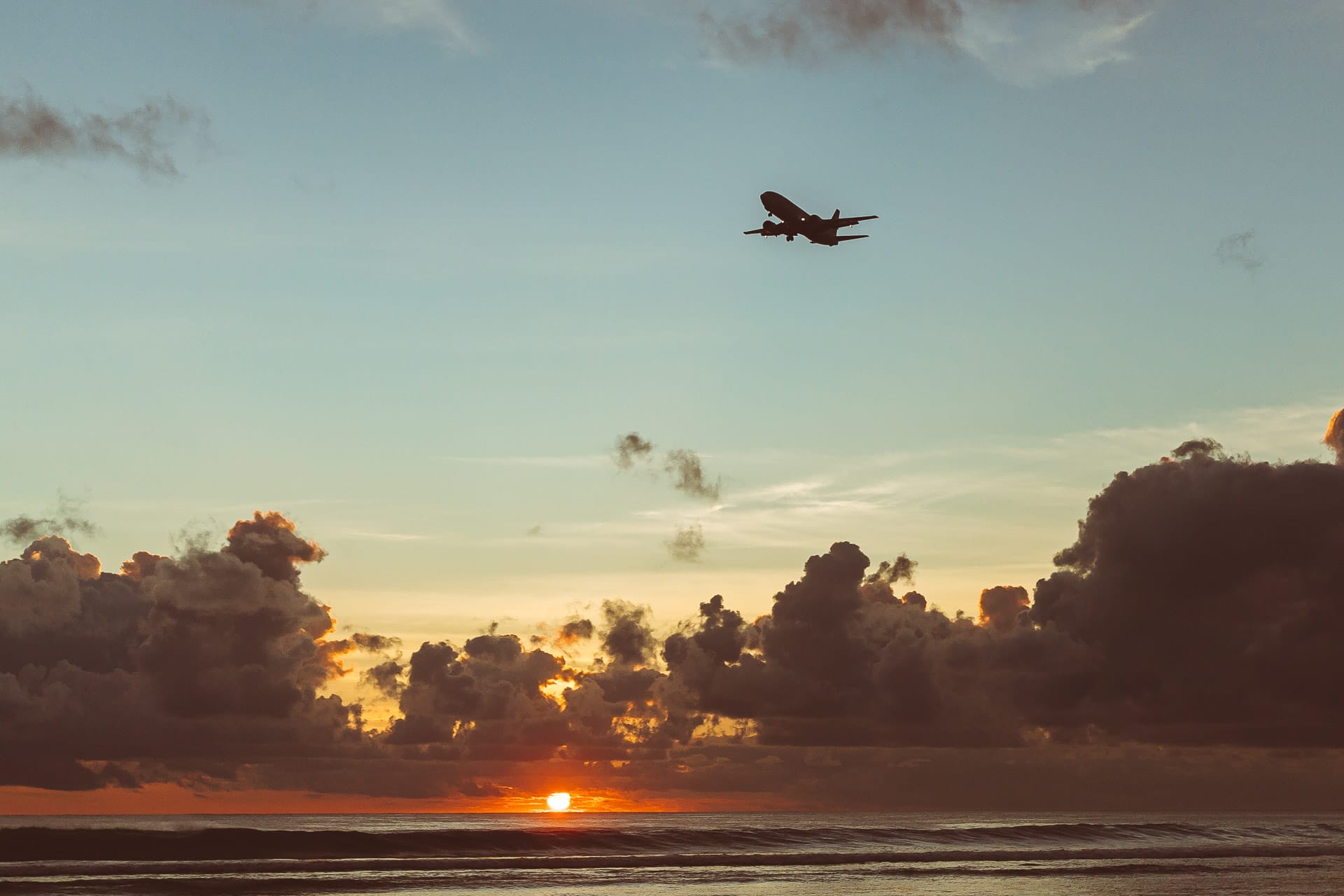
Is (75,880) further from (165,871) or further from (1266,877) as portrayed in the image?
(1266,877)

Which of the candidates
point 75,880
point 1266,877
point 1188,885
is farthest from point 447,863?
point 1266,877

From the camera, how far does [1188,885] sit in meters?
90.8

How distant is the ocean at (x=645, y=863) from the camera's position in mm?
88188

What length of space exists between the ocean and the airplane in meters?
52.1

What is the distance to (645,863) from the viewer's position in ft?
365

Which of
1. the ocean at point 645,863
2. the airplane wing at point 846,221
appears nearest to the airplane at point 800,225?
the airplane wing at point 846,221

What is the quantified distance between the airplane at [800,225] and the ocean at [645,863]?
5210 centimetres

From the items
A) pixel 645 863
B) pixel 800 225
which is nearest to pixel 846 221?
pixel 800 225

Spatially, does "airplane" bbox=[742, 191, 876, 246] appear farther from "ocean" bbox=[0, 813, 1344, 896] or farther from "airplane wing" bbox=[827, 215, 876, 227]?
"ocean" bbox=[0, 813, 1344, 896]

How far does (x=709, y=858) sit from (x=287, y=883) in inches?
1771

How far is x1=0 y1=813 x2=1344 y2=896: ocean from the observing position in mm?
88188

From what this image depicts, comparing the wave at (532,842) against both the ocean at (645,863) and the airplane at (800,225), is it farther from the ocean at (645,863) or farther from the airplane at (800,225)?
the airplane at (800,225)

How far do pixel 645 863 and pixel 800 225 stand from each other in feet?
201

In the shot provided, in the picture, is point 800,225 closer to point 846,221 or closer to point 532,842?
point 846,221
